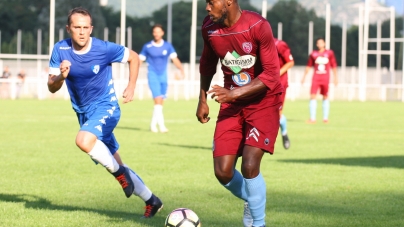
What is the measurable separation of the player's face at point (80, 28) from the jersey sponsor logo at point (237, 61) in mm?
1676

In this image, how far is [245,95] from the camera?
6590 mm

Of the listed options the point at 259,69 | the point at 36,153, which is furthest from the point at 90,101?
the point at 36,153

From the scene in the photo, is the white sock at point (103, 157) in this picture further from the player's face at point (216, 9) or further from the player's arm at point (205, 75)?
the player's face at point (216, 9)

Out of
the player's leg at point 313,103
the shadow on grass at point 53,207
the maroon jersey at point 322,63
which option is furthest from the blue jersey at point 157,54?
the shadow on grass at point 53,207

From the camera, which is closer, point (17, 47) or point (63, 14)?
point (17, 47)

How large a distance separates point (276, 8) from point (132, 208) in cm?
7201

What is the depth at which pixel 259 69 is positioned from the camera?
690 centimetres

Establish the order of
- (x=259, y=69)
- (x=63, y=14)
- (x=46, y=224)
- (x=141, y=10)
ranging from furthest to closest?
1. (x=141, y=10)
2. (x=63, y=14)
3. (x=46, y=224)
4. (x=259, y=69)

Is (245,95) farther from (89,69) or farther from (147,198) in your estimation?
(89,69)

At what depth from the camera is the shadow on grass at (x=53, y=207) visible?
7.91 meters

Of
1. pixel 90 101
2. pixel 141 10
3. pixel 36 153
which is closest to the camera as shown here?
pixel 90 101

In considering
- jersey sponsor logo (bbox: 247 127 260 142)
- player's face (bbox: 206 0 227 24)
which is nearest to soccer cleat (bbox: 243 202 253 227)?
jersey sponsor logo (bbox: 247 127 260 142)

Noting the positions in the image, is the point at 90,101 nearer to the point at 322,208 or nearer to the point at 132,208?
the point at 132,208

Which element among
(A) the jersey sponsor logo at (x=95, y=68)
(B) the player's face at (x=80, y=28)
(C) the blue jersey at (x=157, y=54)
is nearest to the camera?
(B) the player's face at (x=80, y=28)
